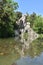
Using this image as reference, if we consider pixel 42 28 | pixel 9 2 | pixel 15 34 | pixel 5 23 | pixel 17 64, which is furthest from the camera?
pixel 42 28

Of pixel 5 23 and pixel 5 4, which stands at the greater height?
pixel 5 4

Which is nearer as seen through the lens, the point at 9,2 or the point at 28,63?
the point at 28,63

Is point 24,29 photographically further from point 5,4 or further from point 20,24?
point 5,4

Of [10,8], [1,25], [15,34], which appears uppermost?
[10,8]

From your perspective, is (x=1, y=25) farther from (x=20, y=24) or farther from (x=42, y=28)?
(x=42, y=28)

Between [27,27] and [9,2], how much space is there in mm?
9734

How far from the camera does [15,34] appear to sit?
190ft

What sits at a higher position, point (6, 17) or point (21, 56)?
point (21, 56)

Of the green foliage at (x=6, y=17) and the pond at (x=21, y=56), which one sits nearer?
the pond at (x=21, y=56)

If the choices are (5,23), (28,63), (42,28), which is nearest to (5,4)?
(5,23)

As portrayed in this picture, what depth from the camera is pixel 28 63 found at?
1213 centimetres

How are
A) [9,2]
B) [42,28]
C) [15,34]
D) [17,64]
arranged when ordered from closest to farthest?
[17,64]
[9,2]
[15,34]
[42,28]

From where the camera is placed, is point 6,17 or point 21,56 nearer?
point 21,56

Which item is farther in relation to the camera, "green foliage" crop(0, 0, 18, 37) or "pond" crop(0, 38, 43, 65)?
"green foliage" crop(0, 0, 18, 37)
